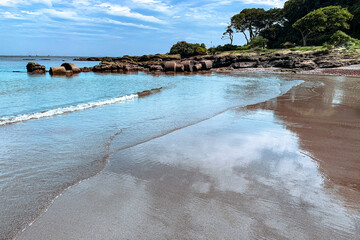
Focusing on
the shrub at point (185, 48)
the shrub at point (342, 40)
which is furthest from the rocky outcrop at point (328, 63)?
the shrub at point (185, 48)

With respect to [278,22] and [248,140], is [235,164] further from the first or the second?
[278,22]

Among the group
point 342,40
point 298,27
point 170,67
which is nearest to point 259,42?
point 298,27

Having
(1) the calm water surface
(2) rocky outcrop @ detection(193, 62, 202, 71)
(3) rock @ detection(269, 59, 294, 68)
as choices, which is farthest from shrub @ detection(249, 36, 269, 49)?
(1) the calm water surface

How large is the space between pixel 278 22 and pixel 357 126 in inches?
2640

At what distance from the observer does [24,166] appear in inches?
148

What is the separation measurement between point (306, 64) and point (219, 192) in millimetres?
35144

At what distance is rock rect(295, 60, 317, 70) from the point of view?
31.7m

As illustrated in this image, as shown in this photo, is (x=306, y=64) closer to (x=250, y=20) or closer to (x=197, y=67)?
(x=197, y=67)

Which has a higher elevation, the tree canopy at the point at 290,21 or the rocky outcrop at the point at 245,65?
the tree canopy at the point at 290,21

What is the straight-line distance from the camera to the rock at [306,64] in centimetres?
3166

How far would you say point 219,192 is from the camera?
117 inches

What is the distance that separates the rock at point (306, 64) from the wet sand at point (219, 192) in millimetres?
30671

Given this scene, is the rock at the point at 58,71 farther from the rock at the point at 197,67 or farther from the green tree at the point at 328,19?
the green tree at the point at 328,19

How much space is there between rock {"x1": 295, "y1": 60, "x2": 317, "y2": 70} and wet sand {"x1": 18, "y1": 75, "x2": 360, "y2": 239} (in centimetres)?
3067
